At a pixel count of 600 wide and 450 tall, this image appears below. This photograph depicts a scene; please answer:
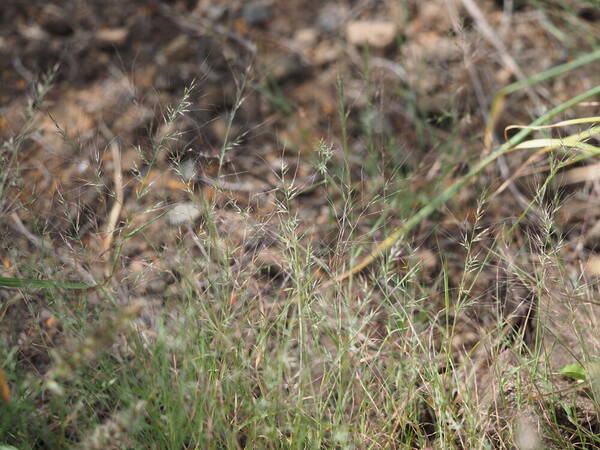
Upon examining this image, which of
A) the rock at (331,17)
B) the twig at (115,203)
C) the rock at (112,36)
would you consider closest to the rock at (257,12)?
the rock at (331,17)

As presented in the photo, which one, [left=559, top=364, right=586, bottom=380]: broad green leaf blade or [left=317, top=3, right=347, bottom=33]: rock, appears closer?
[left=559, top=364, right=586, bottom=380]: broad green leaf blade

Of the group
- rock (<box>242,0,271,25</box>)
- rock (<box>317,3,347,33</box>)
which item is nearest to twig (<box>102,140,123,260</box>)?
rock (<box>242,0,271,25</box>)

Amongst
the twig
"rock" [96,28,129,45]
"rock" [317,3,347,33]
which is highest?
"rock" [317,3,347,33]

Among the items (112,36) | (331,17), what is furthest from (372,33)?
(112,36)

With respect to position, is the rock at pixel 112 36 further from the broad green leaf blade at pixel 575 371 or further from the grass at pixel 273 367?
the broad green leaf blade at pixel 575 371

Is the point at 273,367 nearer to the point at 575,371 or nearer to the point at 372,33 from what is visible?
the point at 575,371

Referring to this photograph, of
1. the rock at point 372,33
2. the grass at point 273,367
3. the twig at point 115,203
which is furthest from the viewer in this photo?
the rock at point 372,33

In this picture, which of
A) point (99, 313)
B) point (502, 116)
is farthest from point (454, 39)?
point (99, 313)

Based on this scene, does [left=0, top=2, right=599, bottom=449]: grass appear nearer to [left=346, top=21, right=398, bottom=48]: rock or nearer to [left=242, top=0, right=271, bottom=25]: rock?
[left=346, top=21, right=398, bottom=48]: rock

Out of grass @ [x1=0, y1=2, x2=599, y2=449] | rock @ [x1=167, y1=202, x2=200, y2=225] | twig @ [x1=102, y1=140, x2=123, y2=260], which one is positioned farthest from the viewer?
rock @ [x1=167, y1=202, x2=200, y2=225]
